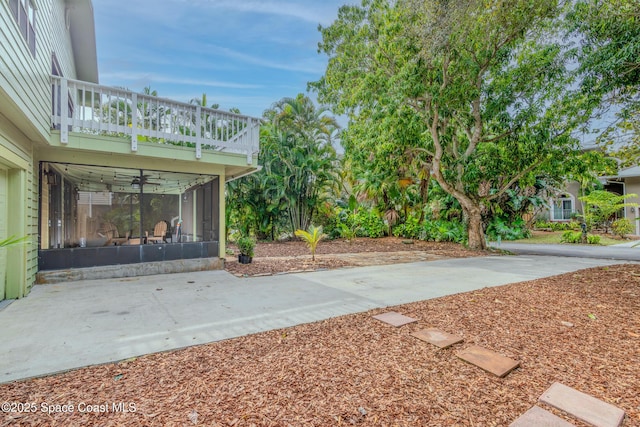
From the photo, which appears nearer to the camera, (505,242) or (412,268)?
(412,268)

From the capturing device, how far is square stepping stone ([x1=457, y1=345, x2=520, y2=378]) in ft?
8.29

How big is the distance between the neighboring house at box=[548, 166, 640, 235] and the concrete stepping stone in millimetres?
17300

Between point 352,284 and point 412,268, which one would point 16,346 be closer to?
point 352,284

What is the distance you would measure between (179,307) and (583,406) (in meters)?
4.34

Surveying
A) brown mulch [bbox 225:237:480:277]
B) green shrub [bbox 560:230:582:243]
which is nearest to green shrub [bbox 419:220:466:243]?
brown mulch [bbox 225:237:480:277]

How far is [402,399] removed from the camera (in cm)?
215

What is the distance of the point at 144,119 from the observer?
19.2 feet

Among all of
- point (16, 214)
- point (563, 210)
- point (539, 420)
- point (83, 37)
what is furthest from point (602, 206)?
point (83, 37)

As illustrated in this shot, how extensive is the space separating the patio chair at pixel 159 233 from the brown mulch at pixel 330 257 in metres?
1.60

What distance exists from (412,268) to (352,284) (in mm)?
2497

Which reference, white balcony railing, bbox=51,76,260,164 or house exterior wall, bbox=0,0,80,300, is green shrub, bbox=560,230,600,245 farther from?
house exterior wall, bbox=0,0,80,300

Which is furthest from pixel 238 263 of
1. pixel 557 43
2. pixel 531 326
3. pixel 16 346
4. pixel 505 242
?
pixel 505 242

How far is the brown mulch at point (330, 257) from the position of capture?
24.2 feet

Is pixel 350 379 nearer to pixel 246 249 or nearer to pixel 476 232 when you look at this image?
pixel 246 249
